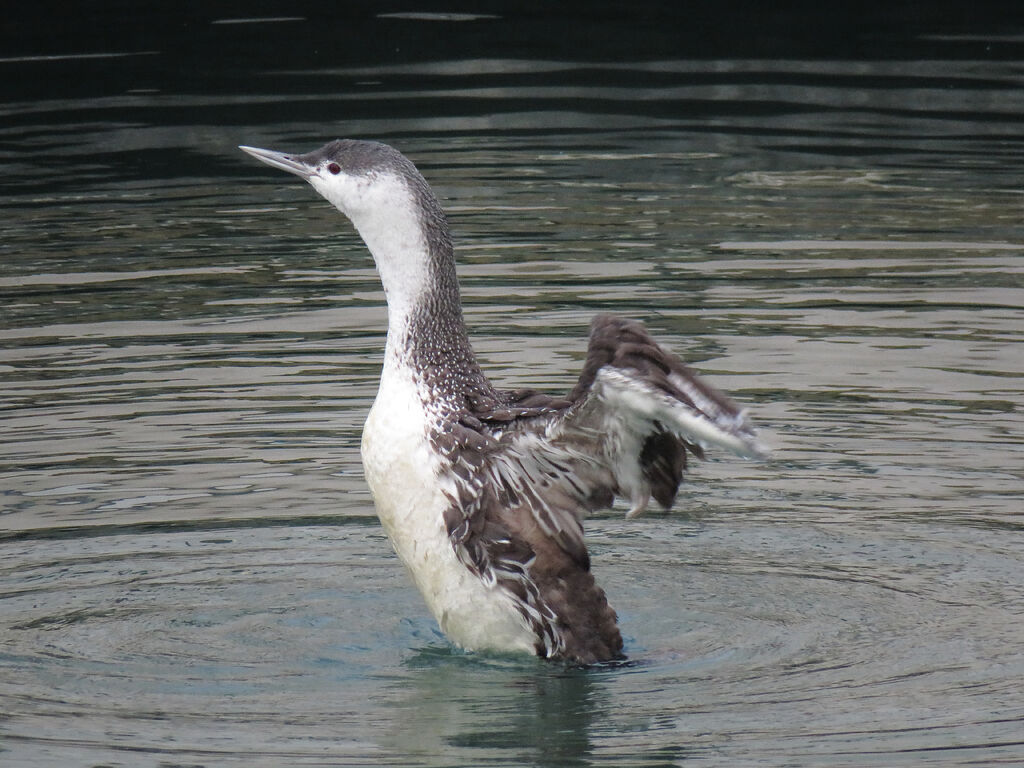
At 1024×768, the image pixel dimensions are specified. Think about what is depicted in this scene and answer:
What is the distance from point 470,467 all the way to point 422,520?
24 centimetres

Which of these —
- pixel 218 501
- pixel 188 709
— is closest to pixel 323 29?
pixel 218 501

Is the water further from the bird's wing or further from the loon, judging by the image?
the bird's wing

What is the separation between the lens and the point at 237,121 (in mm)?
15086

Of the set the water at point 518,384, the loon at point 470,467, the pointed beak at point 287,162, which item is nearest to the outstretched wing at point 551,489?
the loon at point 470,467

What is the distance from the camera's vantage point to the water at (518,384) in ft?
20.2

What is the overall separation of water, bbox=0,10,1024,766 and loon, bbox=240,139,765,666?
0.22 m

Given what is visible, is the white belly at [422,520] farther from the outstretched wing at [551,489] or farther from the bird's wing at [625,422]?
the bird's wing at [625,422]

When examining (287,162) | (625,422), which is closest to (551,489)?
(625,422)

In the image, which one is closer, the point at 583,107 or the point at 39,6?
the point at 583,107

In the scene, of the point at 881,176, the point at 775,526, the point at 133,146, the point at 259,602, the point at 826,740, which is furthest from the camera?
the point at 133,146

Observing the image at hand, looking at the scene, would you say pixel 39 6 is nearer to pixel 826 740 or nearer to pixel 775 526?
pixel 775 526

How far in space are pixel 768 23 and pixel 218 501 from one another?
1054 cm

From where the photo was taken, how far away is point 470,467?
643 centimetres

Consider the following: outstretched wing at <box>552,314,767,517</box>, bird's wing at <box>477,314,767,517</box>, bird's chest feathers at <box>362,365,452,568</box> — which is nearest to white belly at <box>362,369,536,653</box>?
bird's chest feathers at <box>362,365,452,568</box>
